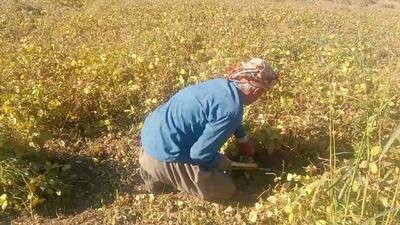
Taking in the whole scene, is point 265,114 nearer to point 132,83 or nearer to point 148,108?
point 148,108

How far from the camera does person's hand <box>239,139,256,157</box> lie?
3195 millimetres

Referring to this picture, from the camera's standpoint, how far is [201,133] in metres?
2.92

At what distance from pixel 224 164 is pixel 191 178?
239mm

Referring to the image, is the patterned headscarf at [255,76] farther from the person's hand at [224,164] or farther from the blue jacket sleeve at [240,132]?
→ the person's hand at [224,164]

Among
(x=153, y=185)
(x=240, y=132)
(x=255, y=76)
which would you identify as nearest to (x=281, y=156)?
(x=240, y=132)

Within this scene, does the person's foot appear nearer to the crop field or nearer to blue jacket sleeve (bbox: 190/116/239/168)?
the crop field

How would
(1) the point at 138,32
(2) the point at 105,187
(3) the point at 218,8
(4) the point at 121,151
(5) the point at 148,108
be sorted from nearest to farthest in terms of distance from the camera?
(2) the point at 105,187
(4) the point at 121,151
(5) the point at 148,108
(1) the point at 138,32
(3) the point at 218,8

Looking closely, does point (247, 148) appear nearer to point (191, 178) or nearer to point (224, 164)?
point (224, 164)

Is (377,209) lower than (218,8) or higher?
lower

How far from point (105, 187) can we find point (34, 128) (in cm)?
65

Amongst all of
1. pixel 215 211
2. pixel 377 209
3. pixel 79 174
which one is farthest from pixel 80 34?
pixel 377 209

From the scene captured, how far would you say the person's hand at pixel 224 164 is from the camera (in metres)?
3.07

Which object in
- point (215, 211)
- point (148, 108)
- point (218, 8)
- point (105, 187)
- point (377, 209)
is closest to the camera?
point (377, 209)

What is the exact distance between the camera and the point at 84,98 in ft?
12.6
